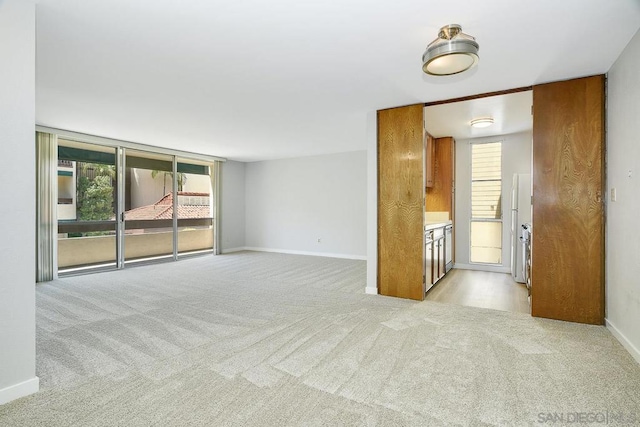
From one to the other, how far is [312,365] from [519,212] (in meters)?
4.36

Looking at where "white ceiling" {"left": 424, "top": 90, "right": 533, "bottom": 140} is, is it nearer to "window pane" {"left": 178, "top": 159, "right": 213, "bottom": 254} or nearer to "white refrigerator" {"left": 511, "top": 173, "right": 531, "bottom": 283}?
"white refrigerator" {"left": 511, "top": 173, "right": 531, "bottom": 283}

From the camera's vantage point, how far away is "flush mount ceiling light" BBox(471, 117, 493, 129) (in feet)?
15.7

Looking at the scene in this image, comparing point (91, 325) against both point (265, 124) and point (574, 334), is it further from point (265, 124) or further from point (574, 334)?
point (574, 334)

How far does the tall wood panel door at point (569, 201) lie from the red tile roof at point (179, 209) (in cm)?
693

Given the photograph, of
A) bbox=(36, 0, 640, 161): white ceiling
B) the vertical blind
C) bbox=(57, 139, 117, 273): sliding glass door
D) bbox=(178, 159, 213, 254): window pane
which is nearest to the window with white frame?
bbox=(36, 0, 640, 161): white ceiling

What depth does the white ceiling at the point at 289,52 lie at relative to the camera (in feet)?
6.90

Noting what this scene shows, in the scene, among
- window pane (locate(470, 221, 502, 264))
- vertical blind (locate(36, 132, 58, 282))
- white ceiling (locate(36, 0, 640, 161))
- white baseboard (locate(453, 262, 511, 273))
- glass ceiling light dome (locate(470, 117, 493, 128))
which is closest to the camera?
white ceiling (locate(36, 0, 640, 161))

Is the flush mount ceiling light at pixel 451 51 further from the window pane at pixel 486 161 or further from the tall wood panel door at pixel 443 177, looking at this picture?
the window pane at pixel 486 161

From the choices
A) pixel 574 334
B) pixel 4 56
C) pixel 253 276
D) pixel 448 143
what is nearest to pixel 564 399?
pixel 574 334

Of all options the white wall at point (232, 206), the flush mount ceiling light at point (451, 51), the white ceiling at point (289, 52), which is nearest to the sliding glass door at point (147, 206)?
the white wall at point (232, 206)

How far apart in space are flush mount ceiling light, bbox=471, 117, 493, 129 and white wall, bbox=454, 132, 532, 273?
47.5 inches

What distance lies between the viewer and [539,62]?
284cm

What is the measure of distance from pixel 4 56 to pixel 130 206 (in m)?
5.40

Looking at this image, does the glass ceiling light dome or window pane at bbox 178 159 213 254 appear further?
window pane at bbox 178 159 213 254
